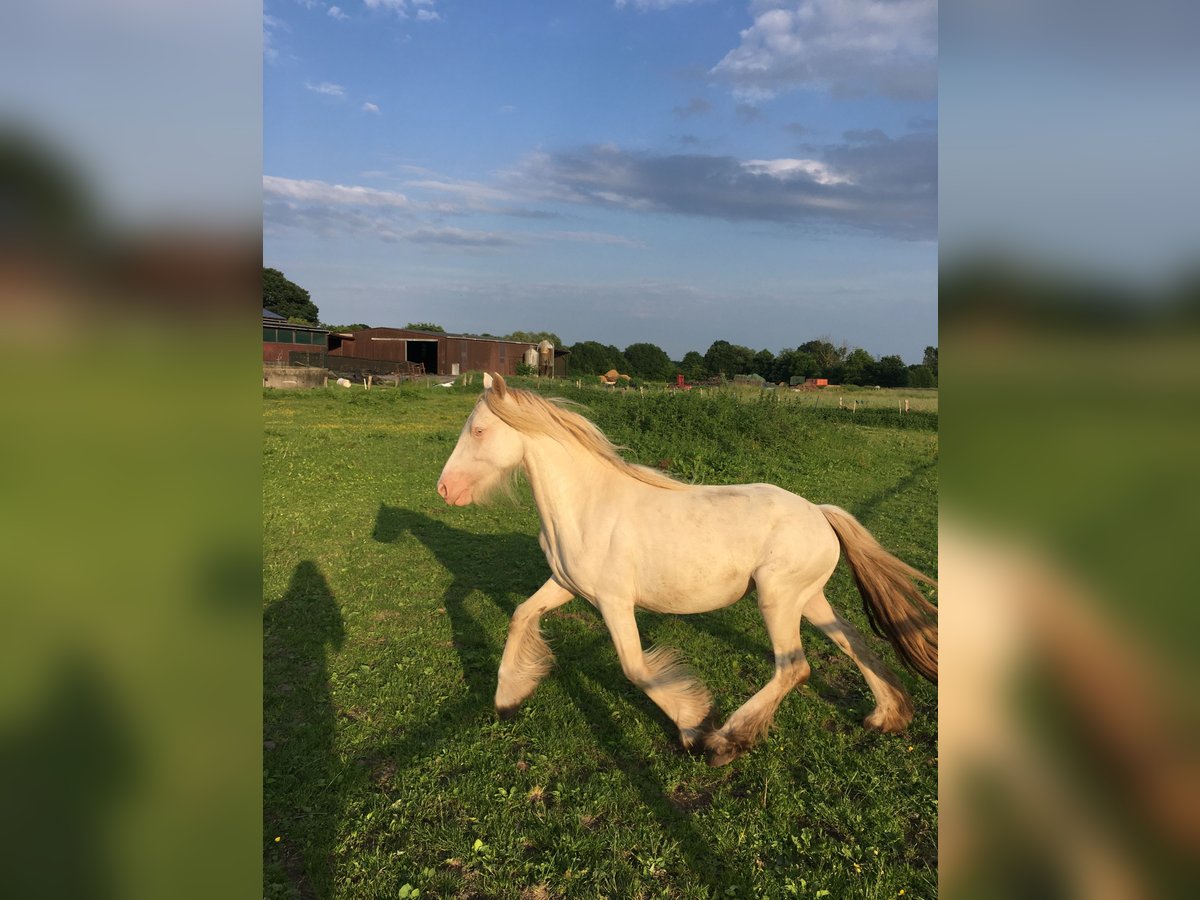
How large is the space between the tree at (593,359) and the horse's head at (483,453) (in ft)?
182

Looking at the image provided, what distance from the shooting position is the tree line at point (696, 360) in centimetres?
4388

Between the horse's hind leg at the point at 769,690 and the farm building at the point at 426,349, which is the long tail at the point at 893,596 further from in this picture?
the farm building at the point at 426,349

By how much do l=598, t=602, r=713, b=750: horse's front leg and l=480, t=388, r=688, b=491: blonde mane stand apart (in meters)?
0.69

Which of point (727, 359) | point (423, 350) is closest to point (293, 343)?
point (423, 350)

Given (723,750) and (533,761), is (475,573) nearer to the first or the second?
(533,761)

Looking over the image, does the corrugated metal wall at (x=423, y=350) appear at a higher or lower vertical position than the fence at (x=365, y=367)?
higher

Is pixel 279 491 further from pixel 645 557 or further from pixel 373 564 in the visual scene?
pixel 645 557

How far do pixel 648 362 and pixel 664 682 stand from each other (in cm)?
6190
